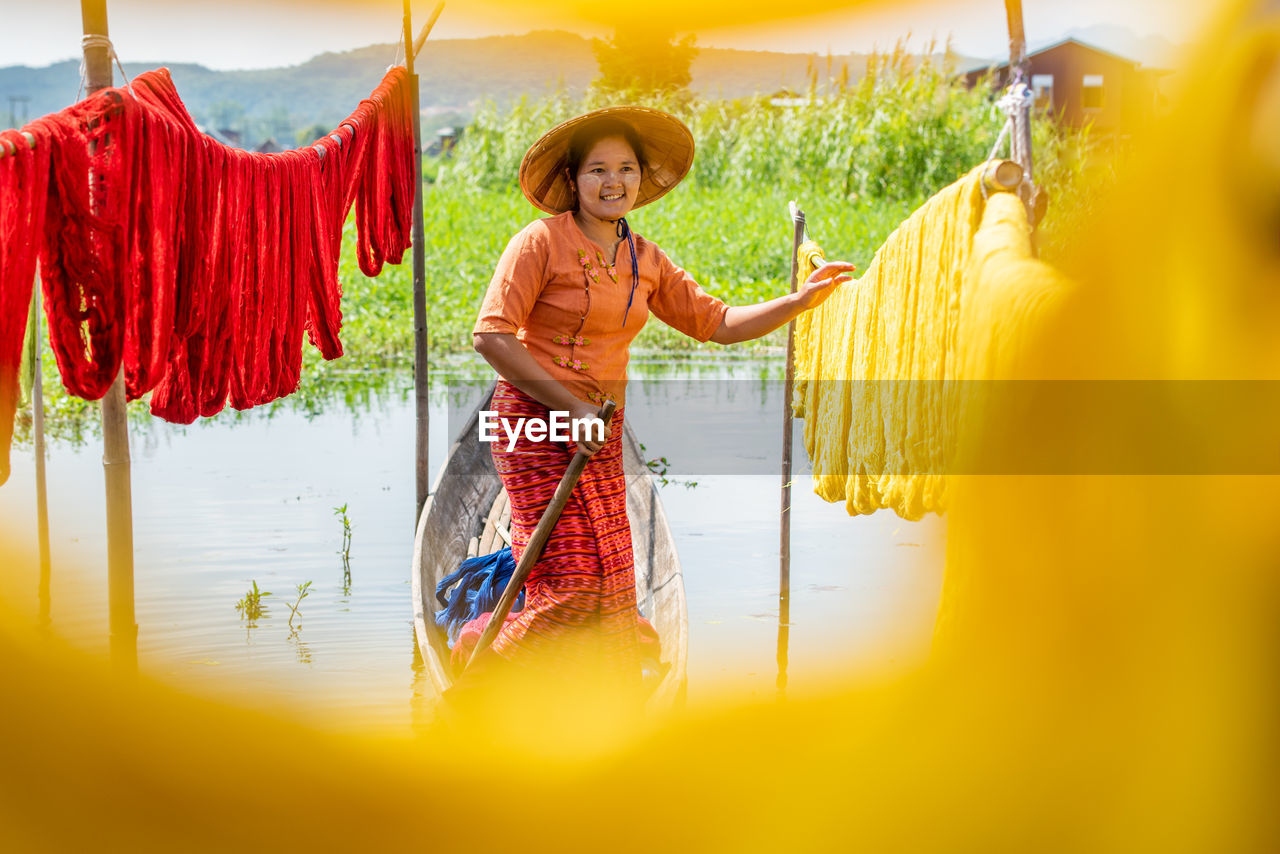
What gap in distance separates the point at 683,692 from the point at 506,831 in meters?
0.65

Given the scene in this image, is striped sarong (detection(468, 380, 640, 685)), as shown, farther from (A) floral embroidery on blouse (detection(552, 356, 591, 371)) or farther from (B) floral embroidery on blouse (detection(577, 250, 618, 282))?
(B) floral embroidery on blouse (detection(577, 250, 618, 282))

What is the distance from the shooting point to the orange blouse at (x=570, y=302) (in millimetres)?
2213

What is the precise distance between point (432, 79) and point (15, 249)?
28.4 meters

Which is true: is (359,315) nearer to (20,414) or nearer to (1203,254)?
(20,414)

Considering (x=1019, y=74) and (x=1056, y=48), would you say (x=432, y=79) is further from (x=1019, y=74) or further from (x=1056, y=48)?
(x=1019, y=74)

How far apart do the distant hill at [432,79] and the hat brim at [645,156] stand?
26 centimetres

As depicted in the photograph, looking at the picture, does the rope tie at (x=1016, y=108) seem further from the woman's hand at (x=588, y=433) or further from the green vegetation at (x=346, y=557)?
the green vegetation at (x=346, y=557)

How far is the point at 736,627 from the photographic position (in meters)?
3.96

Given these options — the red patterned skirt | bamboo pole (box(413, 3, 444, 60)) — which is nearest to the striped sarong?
the red patterned skirt

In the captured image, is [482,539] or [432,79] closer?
[482,539]

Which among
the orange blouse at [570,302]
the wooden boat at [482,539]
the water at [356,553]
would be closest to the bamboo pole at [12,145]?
the water at [356,553]

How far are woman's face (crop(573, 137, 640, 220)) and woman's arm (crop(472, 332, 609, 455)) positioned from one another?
319mm

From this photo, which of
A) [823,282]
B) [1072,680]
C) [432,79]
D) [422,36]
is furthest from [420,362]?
[432,79]

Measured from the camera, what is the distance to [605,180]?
91.1 inches
